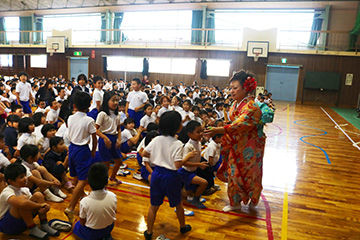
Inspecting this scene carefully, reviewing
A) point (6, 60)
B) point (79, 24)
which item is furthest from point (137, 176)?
point (6, 60)

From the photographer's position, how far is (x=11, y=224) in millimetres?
2746

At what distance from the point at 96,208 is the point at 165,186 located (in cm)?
68

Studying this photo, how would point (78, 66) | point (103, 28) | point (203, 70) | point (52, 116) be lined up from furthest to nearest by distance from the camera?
point (78, 66), point (103, 28), point (203, 70), point (52, 116)

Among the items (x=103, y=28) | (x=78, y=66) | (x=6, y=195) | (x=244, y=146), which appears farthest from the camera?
(x=78, y=66)

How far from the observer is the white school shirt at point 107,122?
379 centimetres

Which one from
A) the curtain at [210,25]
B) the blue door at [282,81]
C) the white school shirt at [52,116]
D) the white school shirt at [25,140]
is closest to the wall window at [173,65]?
the curtain at [210,25]

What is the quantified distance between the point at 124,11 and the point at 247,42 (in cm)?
1005

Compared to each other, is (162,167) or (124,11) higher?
(124,11)

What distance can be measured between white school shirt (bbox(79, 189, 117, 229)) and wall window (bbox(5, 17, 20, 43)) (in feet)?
89.7

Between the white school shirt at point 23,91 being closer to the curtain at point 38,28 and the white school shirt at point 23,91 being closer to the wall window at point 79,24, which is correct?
the wall window at point 79,24

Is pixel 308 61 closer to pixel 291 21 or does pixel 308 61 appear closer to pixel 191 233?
pixel 291 21

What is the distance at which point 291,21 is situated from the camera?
18625 mm

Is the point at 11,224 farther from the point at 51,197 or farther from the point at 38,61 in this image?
the point at 38,61

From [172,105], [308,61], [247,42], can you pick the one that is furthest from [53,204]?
[308,61]
